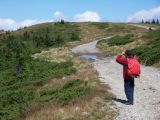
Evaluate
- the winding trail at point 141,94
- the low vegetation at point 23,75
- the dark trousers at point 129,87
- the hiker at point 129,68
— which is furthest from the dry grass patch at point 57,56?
the hiker at point 129,68

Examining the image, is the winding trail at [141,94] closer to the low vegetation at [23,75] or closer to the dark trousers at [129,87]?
the dark trousers at [129,87]

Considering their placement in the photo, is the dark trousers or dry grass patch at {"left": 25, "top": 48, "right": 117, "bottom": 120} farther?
the dark trousers

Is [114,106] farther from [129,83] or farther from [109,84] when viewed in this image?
[109,84]

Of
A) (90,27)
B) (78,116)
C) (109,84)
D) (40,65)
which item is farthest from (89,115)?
(90,27)

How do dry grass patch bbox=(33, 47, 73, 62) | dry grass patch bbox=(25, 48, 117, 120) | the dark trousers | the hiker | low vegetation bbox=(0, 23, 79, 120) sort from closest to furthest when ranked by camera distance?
dry grass patch bbox=(25, 48, 117, 120), the hiker, the dark trousers, low vegetation bbox=(0, 23, 79, 120), dry grass patch bbox=(33, 47, 73, 62)

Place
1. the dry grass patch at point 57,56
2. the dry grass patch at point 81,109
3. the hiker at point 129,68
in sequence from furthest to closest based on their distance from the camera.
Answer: the dry grass patch at point 57,56 → the hiker at point 129,68 → the dry grass patch at point 81,109

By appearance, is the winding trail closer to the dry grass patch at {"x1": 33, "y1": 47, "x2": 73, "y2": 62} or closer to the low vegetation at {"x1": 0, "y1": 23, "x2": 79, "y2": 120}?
the low vegetation at {"x1": 0, "y1": 23, "x2": 79, "y2": 120}

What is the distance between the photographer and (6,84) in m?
37.3

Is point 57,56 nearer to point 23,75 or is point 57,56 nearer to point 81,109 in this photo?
point 23,75

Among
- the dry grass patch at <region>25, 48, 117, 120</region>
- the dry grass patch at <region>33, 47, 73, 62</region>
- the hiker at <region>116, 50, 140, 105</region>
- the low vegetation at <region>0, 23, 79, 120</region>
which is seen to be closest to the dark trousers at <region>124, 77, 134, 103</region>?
the hiker at <region>116, 50, 140, 105</region>

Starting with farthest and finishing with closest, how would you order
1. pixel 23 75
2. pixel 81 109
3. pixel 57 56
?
pixel 57 56
pixel 23 75
pixel 81 109

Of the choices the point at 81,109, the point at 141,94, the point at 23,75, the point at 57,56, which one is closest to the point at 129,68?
the point at 81,109

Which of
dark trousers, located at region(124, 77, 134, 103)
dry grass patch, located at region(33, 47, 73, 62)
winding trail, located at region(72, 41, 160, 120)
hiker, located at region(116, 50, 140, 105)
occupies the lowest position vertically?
dry grass patch, located at region(33, 47, 73, 62)

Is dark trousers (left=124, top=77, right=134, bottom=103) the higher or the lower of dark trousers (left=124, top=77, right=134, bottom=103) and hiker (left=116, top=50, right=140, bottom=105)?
the lower
